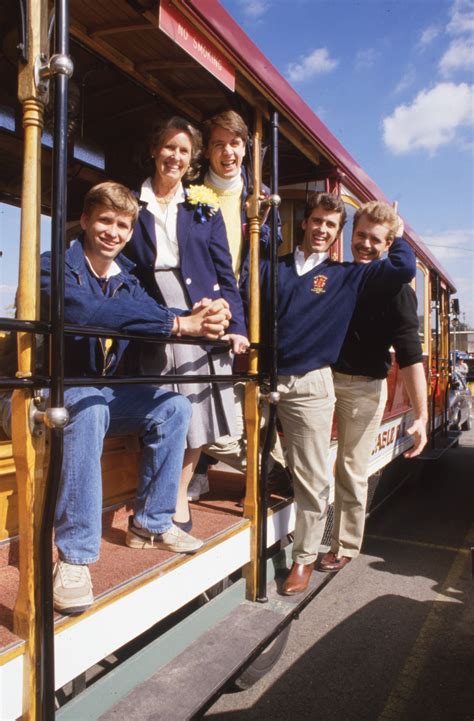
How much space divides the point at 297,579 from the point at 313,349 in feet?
3.28

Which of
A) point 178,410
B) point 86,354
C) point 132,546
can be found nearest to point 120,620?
point 132,546

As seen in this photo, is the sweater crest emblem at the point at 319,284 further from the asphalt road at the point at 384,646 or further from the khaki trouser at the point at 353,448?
the asphalt road at the point at 384,646

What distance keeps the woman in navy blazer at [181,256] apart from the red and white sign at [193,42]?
0.27 metres

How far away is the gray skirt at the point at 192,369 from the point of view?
2.20 meters

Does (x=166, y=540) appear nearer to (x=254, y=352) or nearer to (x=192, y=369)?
(x=192, y=369)

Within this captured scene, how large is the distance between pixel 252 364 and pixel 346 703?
1614 mm

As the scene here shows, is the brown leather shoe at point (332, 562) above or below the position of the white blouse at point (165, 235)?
below

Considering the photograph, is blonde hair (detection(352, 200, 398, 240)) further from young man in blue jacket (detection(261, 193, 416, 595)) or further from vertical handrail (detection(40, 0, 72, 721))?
vertical handrail (detection(40, 0, 72, 721))

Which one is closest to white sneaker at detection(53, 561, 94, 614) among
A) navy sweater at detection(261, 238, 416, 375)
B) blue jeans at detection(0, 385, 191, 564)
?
blue jeans at detection(0, 385, 191, 564)

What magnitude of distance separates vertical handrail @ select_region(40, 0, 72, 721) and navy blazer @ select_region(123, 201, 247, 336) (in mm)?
818

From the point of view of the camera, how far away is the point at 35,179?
136 centimetres

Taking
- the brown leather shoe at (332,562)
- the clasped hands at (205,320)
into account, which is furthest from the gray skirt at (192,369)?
the brown leather shoe at (332,562)

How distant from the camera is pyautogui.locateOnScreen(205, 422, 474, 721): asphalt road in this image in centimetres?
260

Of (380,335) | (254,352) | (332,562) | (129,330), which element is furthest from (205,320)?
(332,562)
